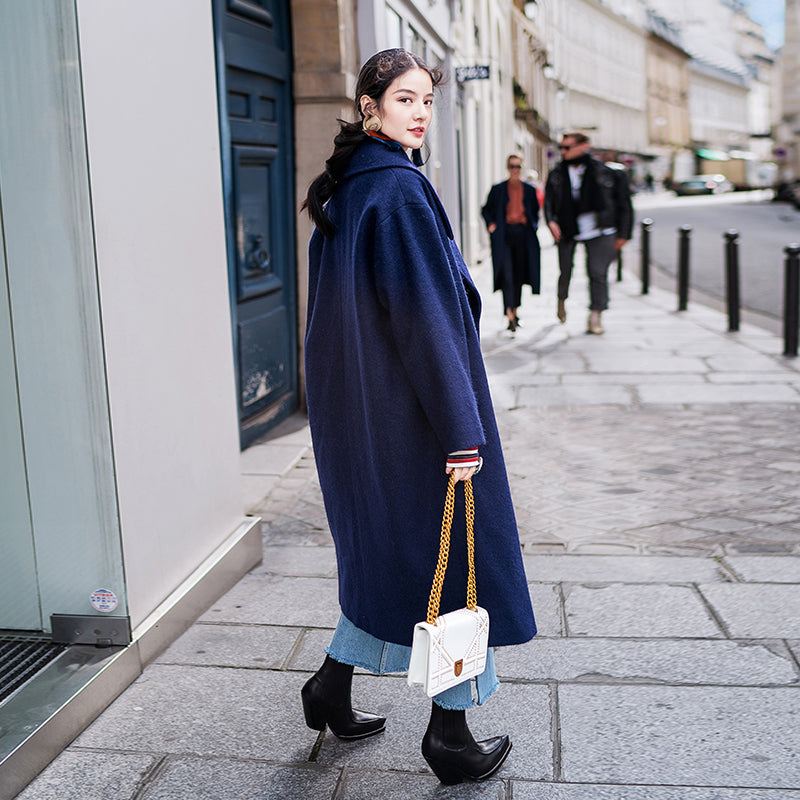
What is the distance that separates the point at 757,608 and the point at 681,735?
1.03m

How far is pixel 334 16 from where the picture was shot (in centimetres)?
720

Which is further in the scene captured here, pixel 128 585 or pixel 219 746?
pixel 128 585

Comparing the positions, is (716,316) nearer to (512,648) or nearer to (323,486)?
(512,648)

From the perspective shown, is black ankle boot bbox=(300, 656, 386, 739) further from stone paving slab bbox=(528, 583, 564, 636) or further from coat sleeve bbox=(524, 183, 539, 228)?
coat sleeve bbox=(524, 183, 539, 228)

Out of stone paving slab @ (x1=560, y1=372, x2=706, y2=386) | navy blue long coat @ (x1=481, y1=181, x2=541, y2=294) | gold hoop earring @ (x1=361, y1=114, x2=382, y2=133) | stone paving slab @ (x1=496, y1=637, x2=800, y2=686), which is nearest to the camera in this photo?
gold hoop earring @ (x1=361, y1=114, x2=382, y2=133)

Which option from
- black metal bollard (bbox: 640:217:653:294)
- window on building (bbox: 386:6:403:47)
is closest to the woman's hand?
window on building (bbox: 386:6:403:47)

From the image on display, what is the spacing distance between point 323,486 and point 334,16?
5.03 meters

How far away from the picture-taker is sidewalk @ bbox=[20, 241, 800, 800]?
2.82 meters

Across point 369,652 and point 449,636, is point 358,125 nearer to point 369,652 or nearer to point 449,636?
point 449,636

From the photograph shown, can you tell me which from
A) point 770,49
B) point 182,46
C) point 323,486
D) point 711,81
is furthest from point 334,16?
point 770,49

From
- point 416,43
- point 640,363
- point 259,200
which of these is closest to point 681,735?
point 259,200

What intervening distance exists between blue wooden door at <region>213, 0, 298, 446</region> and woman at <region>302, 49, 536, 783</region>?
3650 mm

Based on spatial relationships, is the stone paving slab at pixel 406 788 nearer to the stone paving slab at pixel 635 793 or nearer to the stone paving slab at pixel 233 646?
the stone paving slab at pixel 635 793

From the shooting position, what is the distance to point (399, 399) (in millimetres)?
2588
